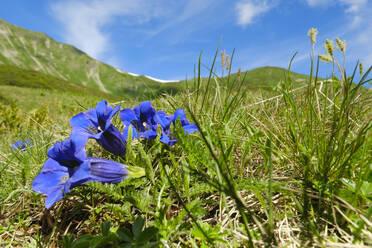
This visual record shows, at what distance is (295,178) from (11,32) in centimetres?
20930

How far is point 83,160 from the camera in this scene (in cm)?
134

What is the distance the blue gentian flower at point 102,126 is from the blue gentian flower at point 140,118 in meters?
0.17

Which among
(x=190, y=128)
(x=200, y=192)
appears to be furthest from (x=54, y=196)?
(x=190, y=128)

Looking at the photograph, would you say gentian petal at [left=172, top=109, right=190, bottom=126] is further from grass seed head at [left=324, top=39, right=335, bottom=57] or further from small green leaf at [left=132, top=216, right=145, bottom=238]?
grass seed head at [left=324, top=39, right=335, bottom=57]

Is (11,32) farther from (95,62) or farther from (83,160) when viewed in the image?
(83,160)

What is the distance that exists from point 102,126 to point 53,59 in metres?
196

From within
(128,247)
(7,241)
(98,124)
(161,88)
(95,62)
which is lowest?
(7,241)

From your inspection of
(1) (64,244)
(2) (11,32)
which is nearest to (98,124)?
(1) (64,244)

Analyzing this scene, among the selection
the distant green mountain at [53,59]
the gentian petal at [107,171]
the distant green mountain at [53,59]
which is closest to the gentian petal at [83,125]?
the gentian petal at [107,171]

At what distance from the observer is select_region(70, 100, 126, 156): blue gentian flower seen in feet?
5.28

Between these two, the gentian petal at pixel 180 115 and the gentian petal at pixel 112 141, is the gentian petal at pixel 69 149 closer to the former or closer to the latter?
the gentian petal at pixel 112 141

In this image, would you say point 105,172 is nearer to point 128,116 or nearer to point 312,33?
point 128,116

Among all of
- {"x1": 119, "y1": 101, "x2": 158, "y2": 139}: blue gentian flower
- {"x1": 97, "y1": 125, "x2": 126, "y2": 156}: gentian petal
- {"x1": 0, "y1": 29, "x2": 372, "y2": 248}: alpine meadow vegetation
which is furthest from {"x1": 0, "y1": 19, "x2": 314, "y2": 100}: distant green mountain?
{"x1": 0, "y1": 29, "x2": 372, "y2": 248}: alpine meadow vegetation

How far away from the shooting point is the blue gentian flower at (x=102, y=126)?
1.61m
